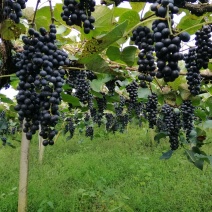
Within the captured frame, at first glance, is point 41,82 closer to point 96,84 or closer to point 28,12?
point 28,12

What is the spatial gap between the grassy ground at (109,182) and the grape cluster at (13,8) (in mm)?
4699

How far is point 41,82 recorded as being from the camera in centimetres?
111

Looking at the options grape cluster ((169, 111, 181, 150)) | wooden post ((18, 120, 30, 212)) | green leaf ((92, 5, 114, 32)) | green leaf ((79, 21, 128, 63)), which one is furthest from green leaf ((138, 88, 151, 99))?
wooden post ((18, 120, 30, 212))

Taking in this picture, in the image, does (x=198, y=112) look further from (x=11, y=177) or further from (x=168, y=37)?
(x=11, y=177)

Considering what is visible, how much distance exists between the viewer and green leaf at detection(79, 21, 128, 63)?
1.17m

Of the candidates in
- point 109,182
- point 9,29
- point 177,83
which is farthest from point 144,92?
point 109,182

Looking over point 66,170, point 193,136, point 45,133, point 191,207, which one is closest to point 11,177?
point 66,170

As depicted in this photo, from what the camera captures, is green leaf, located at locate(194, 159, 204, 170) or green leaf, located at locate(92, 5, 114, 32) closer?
green leaf, located at locate(92, 5, 114, 32)

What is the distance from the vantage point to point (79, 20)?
111 cm

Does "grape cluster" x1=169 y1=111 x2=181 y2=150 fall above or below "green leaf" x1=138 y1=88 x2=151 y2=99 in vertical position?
below

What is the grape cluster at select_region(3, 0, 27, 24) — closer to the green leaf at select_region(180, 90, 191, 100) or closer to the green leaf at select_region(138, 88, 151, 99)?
the green leaf at select_region(138, 88, 151, 99)

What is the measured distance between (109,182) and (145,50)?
6.50 metres

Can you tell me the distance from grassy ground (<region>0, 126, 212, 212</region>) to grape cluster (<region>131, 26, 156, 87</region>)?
4494 millimetres

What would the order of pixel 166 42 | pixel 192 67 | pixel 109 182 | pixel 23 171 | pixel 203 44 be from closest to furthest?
pixel 166 42
pixel 203 44
pixel 192 67
pixel 23 171
pixel 109 182
